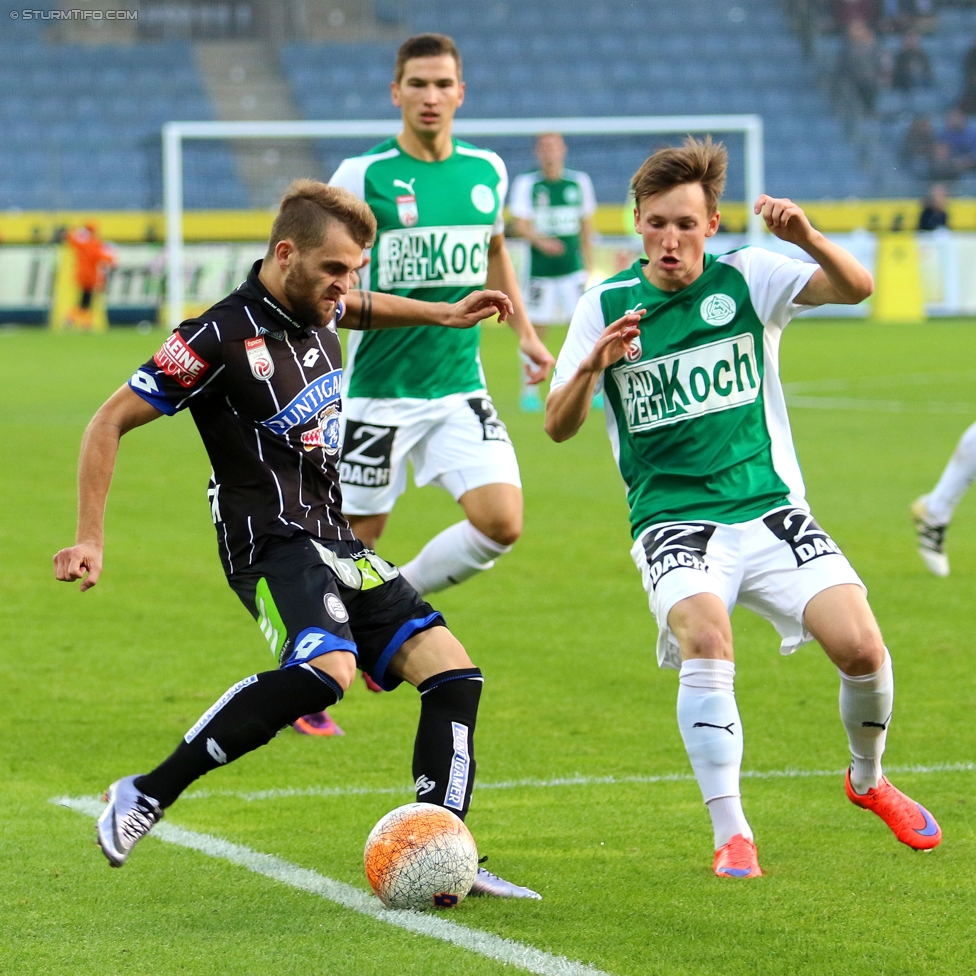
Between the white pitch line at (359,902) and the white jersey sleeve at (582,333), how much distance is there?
1475 mm

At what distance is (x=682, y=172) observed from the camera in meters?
4.48

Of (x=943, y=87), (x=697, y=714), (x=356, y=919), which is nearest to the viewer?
(x=356, y=919)

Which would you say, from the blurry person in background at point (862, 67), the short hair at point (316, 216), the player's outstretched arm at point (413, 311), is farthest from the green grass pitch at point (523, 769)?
the blurry person in background at point (862, 67)

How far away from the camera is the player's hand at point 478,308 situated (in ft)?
15.3

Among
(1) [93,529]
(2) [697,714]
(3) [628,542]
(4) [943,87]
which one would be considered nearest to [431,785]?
(2) [697,714]

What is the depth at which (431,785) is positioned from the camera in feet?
13.8

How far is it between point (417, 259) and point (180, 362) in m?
2.56

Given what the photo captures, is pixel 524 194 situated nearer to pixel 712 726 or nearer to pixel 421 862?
pixel 712 726

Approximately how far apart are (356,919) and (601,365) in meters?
1.51

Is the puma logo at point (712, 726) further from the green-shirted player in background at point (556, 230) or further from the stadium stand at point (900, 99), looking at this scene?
the stadium stand at point (900, 99)

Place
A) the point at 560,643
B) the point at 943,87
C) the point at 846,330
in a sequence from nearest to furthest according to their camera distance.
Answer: the point at 560,643
the point at 846,330
the point at 943,87

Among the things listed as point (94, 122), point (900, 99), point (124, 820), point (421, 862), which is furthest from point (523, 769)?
point (900, 99)

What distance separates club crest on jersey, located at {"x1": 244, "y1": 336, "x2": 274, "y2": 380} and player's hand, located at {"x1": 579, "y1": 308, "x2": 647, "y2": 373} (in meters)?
0.81

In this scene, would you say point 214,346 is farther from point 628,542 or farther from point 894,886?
point 628,542
